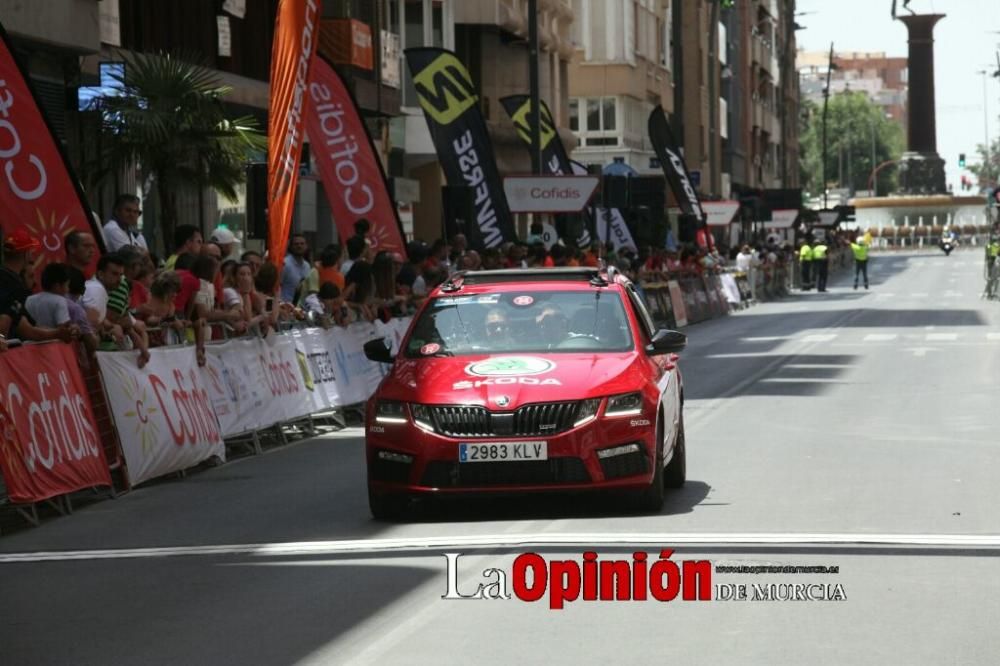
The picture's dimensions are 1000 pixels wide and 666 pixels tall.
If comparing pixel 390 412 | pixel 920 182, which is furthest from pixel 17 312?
pixel 920 182

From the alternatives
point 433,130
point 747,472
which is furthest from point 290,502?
point 433,130

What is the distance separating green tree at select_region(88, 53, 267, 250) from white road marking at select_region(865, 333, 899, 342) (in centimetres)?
1639

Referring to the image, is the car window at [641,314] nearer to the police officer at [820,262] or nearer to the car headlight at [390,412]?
the car headlight at [390,412]

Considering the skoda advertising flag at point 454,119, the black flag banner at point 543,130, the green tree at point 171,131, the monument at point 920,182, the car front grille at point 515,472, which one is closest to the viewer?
the car front grille at point 515,472

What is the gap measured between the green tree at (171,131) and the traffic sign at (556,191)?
12.9 m

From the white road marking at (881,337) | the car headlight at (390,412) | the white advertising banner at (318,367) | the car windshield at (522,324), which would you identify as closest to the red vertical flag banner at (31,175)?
the white advertising banner at (318,367)

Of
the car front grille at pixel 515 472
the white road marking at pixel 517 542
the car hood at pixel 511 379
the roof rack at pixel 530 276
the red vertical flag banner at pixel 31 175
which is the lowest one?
the white road marking at pixel 517 542

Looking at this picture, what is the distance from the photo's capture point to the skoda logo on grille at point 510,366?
13.2 m

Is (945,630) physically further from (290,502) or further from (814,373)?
(814,373)

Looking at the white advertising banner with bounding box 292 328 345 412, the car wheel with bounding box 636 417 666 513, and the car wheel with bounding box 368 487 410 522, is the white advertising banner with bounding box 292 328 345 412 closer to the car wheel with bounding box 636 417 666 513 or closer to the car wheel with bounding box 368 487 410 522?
the car wheel with bounding box 368 487 410 522

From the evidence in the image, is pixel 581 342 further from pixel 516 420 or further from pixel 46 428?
pixel 46 428

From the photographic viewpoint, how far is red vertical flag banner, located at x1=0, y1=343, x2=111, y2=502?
13672 mm

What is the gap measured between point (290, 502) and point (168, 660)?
614cm

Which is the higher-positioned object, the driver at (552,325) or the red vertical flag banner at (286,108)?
the red vertical flag banner at (286,108)
